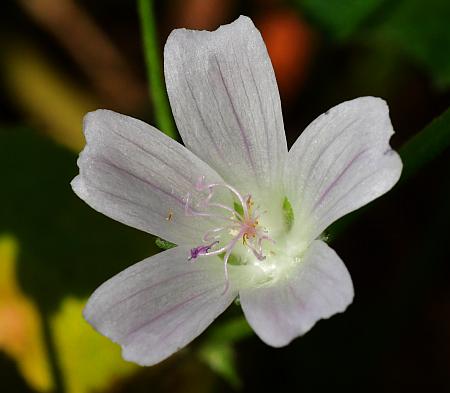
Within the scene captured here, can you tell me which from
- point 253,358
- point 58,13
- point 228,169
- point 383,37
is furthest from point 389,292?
point 58,13

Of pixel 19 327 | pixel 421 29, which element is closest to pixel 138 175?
pixel 19 327

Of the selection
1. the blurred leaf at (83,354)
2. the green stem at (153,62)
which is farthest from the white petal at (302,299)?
the blurred leaf at (83,354)

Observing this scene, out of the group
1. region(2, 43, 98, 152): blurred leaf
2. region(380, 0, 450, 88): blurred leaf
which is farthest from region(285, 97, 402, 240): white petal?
region(2, 43, 98, 152): blurred leaf

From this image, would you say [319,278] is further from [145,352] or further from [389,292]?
[389,292]

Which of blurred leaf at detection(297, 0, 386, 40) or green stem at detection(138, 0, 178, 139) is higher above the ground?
green stem at detection(138, 0, 178, 139)

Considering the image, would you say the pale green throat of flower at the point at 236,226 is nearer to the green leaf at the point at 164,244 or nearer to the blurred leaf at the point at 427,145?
the green leaf at the point at 164,244

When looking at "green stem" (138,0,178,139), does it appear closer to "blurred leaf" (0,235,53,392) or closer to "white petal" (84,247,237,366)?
"white petal" (84,247,237,366)

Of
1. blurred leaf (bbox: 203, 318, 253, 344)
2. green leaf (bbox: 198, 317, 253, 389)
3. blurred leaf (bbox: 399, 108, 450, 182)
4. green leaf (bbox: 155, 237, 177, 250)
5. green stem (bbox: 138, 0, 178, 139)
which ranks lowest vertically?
green leaf (bbox: 198, 317, 253, 389)
